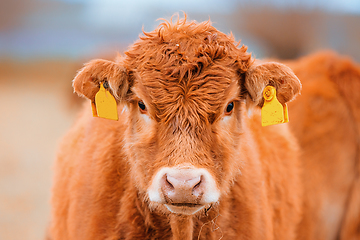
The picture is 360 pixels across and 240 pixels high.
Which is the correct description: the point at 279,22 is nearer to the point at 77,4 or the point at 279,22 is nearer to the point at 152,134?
the point at 77,4

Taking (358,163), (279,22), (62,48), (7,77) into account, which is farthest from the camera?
(7,77)

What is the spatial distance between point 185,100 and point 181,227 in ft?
3.10

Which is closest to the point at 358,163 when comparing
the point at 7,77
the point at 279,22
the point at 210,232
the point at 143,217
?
the point at 210,232

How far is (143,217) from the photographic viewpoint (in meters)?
2.56

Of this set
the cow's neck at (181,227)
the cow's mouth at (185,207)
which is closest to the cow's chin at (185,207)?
the cow's mouth at (185,207)

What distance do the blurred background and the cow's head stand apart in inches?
139

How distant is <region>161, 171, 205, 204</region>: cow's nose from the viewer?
1846 mm

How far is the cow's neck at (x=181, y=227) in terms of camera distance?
2416 mm

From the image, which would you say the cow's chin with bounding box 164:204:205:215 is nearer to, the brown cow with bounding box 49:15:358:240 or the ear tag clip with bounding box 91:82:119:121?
the brown cow with bounding box 49:15:358:240

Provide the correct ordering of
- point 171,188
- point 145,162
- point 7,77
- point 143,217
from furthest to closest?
point 7,77 → point 143,217 → point 145,162 → point 171,188

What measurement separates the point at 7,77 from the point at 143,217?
1908cm

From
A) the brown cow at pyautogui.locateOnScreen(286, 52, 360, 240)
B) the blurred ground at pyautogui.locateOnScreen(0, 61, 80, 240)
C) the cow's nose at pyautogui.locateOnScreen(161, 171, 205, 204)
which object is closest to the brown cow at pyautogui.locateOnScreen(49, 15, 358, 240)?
the cow's nose at pyautogui.locateOnScreen(161, 171, 205, 204)

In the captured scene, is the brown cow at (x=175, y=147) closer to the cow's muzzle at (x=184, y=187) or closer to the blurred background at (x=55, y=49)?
the cow's muzzle at (x=184, y=187)

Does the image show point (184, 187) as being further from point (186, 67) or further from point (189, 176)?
point (186, 67)
